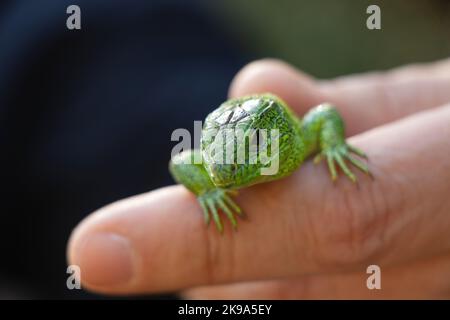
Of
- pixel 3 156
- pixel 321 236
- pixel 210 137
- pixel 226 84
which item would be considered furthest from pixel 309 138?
pixel 3 156

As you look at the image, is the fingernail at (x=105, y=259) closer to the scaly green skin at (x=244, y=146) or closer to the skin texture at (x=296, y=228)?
the skin texture at (x=296, y=228)

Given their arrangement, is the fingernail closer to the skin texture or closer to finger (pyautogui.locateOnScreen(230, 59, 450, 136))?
the skin texture

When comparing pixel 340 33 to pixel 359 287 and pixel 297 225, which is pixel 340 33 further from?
pixel 297 225

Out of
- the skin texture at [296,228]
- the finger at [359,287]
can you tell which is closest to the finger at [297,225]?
the skin texture at [296,228]

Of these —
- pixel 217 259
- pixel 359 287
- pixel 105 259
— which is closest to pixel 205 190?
pixel 217 259

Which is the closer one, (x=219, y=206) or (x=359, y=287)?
(x=219, y=206)

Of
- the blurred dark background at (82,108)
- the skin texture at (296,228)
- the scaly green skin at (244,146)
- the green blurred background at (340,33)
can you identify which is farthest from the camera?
the green blurred background at (340,33)

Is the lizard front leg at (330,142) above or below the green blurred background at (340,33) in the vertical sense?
below
